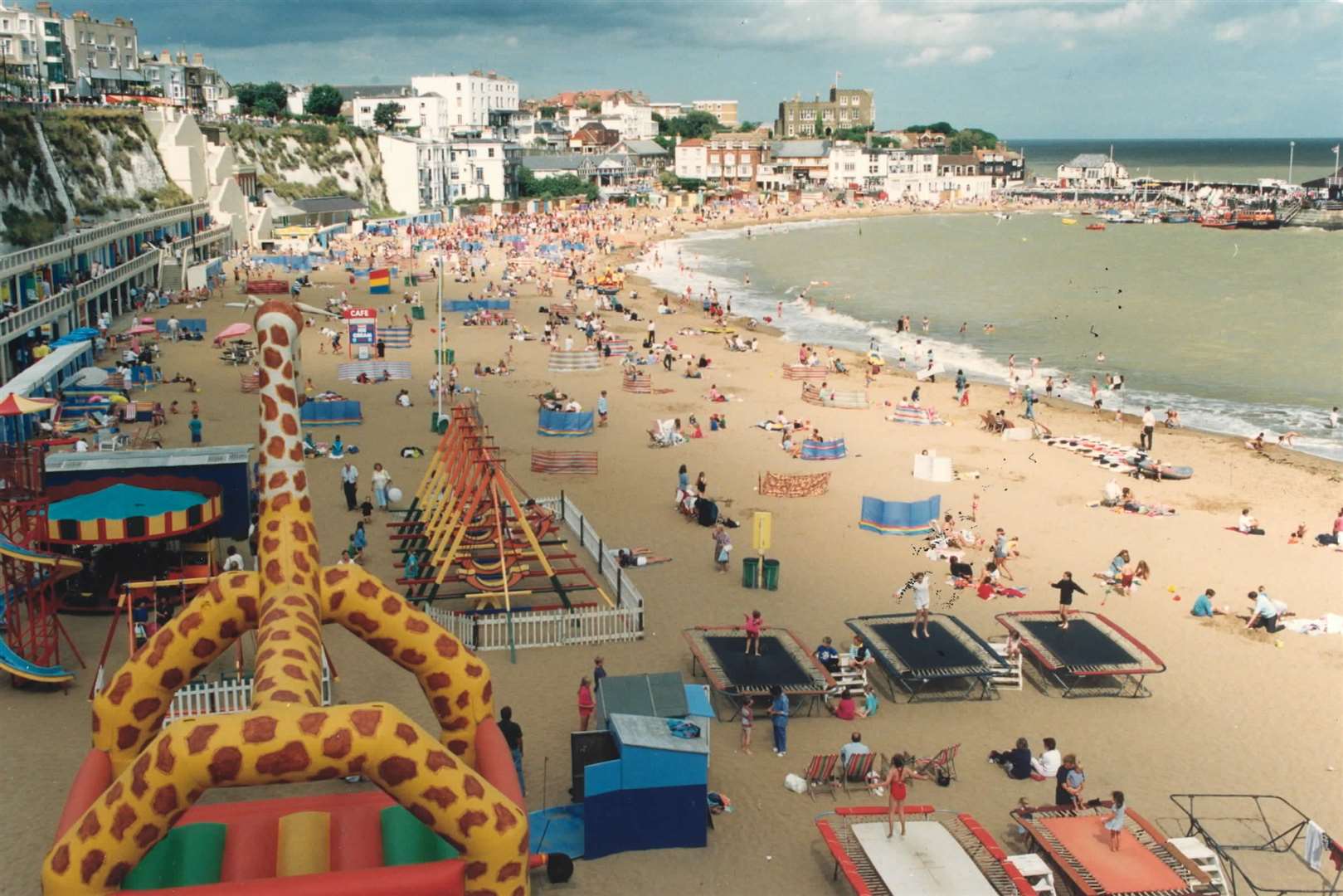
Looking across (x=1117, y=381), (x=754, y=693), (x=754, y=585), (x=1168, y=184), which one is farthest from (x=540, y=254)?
(x=1168, y=184)

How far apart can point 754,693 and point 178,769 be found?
971 cm

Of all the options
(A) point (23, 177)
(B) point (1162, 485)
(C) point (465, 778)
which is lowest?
(B) point (1162, 485)

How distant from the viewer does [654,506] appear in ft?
86.8

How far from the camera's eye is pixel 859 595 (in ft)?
70.0

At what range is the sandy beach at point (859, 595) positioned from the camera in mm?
14156

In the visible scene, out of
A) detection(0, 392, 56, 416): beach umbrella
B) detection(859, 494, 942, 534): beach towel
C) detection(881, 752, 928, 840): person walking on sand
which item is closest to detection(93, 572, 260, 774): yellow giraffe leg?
detection(881, 752, 928, 840): person walking on sand

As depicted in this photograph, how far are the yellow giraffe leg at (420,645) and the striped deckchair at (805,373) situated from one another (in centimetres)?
3300

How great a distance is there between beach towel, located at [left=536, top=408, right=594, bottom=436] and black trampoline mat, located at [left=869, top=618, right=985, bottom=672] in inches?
615

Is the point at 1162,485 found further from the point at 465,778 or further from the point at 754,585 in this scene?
the point at 465,778

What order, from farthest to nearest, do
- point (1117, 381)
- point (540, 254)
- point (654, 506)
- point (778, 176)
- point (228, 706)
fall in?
1. point (778, 176)
2. point (540, 254)
3. point (1117, 381)
4. point (654, 506)
5. point (228, 706)

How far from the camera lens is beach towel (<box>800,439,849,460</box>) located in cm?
3102

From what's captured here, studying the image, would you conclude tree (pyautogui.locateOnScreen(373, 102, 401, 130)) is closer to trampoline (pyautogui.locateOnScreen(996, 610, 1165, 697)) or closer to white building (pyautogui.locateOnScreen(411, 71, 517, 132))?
white building (pyautogui.locateOnScreen(411, 71, 517, 132))

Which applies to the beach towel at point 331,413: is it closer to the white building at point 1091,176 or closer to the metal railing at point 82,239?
the metal railing at point 82,239

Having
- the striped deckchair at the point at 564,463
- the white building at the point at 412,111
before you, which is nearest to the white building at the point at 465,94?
the white building at the point at 412,111
